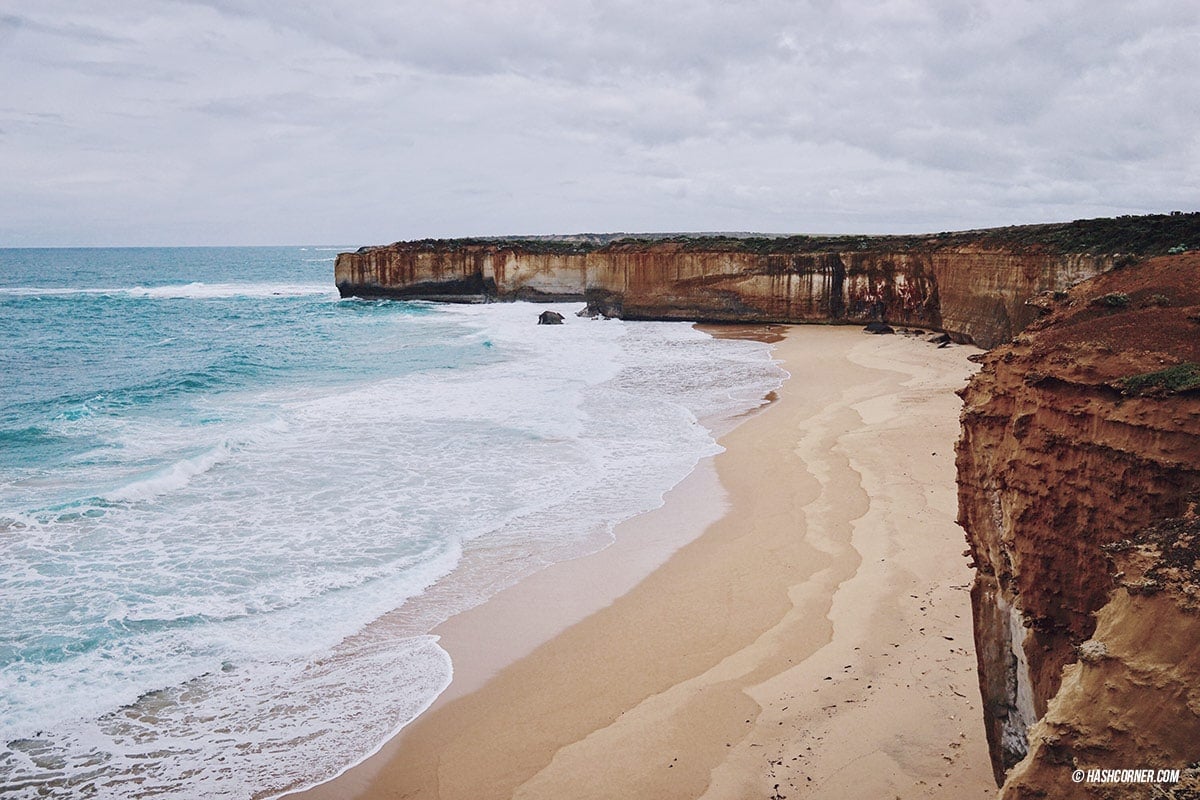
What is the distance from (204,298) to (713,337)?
48.5m

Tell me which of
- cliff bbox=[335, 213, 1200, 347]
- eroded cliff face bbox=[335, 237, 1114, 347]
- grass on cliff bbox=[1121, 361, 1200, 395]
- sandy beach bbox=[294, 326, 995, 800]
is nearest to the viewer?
grass on cliff bbox=[1121, 361, 1200, 395]

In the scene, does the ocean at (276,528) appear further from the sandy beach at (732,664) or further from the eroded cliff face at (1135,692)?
the eroded cliff face at (1135,692)

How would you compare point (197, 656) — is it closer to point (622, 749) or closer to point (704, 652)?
point (622, 749)

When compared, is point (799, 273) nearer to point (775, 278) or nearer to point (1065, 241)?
point (775, 278)

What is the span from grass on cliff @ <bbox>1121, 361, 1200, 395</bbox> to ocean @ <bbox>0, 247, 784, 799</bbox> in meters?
6.37

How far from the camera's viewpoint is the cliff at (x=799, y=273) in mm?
25656

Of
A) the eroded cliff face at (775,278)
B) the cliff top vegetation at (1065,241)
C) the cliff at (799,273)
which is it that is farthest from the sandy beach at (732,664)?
the eroded cliff face at (775,278)

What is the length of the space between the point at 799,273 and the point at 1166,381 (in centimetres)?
3635

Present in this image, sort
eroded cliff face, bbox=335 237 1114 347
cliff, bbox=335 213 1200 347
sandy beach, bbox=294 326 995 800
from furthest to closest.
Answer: eroded cliff face, bbox=335 237 1114 347
cliff, bbox=335 213 1200 347
sandy beach, bbox=294 326 995 800

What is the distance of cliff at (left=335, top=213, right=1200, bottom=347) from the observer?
25.7 metres

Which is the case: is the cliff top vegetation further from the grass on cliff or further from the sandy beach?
the grass on cliff

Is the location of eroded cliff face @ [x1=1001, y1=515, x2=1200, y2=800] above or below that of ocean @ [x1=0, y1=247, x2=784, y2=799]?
above

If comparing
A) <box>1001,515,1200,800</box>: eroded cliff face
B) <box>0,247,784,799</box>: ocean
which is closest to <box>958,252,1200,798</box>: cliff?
<box>1001,515,1200,800</box>: eroded cliff face

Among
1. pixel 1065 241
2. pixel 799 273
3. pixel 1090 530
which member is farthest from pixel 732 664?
pixel 799 273
